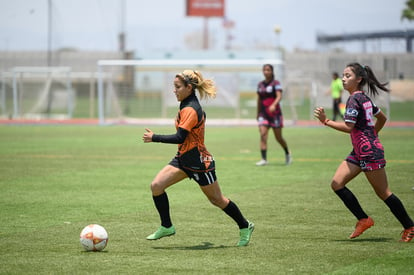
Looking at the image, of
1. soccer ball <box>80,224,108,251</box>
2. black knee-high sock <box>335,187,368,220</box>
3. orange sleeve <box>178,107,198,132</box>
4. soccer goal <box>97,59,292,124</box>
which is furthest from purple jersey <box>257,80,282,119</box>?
soccer goal <box>97,59,292,124</box>

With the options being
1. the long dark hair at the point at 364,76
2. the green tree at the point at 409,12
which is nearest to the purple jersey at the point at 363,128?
the long dark hair at the point at 364,76

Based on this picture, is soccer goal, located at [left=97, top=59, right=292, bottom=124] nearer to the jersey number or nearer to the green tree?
the green tree

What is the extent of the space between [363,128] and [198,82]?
203cm

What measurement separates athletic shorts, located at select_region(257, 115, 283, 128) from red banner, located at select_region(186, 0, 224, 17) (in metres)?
52.3

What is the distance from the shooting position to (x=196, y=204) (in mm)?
11828

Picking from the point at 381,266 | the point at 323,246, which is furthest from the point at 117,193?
the point at 381,266

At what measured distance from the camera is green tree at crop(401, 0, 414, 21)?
50650 mm

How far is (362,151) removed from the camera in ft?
28.3

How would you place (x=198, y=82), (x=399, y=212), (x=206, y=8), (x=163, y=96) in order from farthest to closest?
(x=206, y=8) → (x=163, y=96) → (x=399, y=212) → (x=198, y=82)

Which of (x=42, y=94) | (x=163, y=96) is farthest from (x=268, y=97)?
(x=42, y=94)

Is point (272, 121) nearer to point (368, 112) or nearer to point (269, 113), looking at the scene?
point (269, 113)

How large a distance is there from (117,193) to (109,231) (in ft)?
11.7

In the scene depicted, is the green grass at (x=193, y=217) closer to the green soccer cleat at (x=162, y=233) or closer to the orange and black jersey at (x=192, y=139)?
the green soccer cleat at (x=162, y=233)

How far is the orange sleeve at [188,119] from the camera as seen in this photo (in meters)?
8.27
